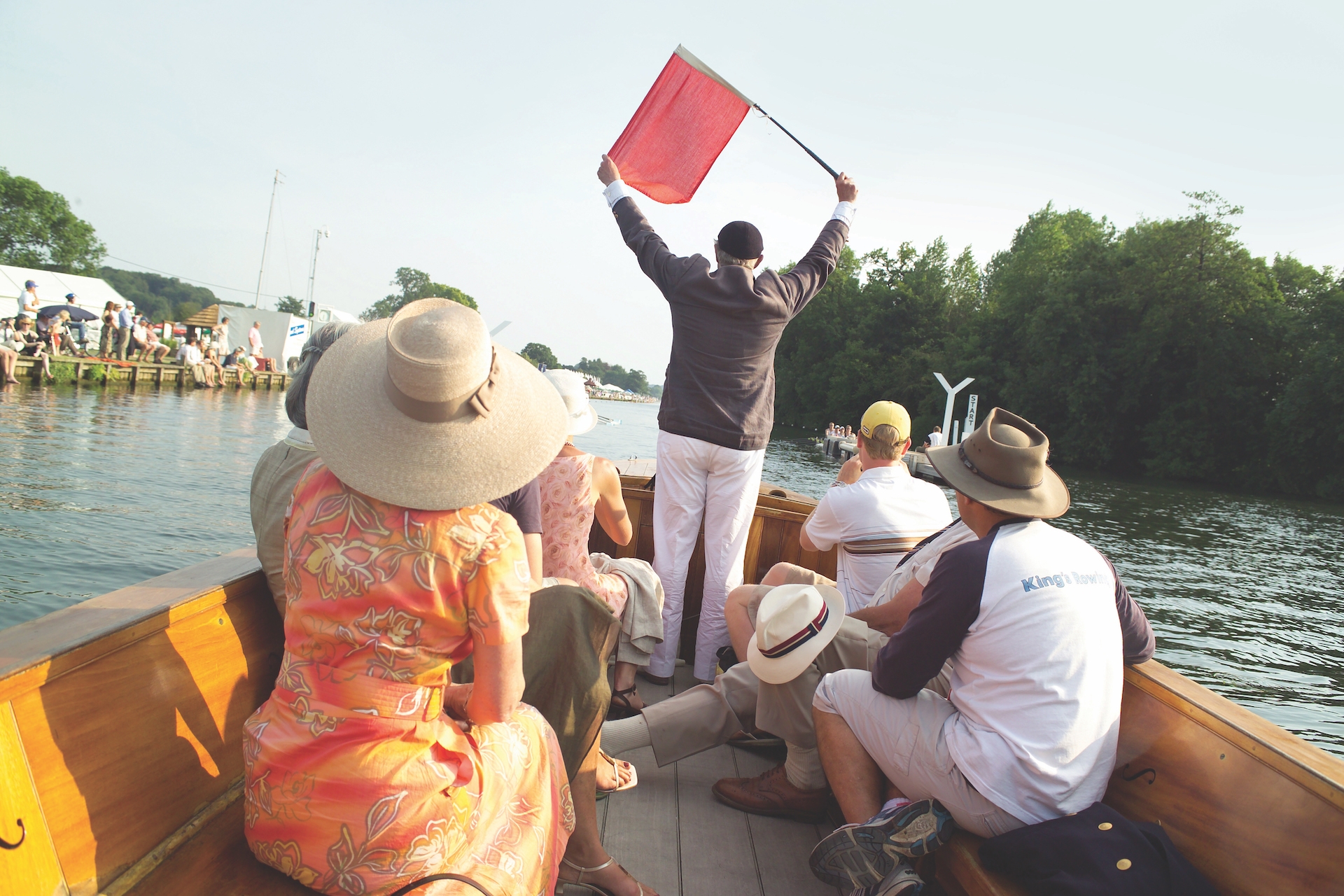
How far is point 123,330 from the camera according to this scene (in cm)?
2245

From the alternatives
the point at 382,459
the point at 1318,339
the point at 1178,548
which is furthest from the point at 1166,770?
the point at 1318,339

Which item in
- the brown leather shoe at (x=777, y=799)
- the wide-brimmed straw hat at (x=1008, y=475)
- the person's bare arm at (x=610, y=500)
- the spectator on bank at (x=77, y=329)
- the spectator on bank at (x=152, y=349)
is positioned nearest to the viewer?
the wide-brimmed straw hat at (x=1008, y=475)

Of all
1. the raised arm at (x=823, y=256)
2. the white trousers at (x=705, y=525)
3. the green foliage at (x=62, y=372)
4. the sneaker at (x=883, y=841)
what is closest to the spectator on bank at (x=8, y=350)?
the green foliage at (x=62, y=372)

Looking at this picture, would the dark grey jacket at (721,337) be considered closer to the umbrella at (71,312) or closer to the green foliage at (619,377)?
the umbrella at (71,312)

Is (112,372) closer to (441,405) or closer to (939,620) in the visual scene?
(441,405)

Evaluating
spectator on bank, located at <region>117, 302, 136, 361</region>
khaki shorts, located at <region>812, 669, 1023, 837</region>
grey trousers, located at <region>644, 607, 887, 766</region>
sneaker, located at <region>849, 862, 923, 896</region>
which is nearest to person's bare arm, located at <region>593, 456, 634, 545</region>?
grey trousers, located at <region>644, 607, 887, 766</region>

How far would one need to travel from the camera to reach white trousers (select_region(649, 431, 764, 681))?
2.90 metres

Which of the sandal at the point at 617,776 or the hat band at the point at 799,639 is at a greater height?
the hat band at the point at 799,639

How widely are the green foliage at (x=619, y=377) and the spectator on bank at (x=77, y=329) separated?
11472 cm

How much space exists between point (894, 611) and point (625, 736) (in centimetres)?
86

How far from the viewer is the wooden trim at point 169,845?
4.07 ft

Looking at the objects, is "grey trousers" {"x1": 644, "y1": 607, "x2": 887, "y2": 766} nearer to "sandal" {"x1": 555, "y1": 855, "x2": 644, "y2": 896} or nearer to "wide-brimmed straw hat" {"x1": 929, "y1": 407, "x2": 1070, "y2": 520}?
"sandal" {"x1": 555, "y1": 855, "x2": 644, "y2": 896}

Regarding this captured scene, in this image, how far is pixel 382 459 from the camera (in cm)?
116

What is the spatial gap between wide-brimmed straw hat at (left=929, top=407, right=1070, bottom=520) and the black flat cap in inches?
49.5
